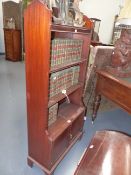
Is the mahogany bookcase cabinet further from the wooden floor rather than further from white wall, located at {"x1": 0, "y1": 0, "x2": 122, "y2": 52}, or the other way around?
white wall, located at {"x1": 0, "y1": 0, "x2": 122, "y2": 52}

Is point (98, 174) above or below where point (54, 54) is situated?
below

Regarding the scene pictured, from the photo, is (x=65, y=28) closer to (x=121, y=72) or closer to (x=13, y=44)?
(x=121, y=72)

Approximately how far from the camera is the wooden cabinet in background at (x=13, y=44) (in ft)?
15.9

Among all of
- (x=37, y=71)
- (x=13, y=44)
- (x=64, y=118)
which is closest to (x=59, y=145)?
(x=64, y=118)

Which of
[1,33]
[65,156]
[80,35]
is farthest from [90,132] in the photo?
[1,33]

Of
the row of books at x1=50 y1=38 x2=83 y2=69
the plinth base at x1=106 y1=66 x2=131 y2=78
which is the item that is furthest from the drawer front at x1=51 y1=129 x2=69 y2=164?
the plinth base at x1=106 y1=66 x2=131 y2=78

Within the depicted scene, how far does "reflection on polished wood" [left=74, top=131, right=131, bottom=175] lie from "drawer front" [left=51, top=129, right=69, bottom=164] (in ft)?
1.25

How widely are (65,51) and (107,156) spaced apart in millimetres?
815

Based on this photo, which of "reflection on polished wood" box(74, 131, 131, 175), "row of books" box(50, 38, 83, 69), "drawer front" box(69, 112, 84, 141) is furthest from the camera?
"drawer front" box(69, 112, 84, 141)

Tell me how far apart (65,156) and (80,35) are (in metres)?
1.19

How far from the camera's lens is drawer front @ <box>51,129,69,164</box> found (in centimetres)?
136

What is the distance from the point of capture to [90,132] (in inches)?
81.4

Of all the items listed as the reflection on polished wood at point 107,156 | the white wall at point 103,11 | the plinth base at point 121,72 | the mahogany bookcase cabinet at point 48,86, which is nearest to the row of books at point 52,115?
the mahogany bookcase cabinet at point 48,86

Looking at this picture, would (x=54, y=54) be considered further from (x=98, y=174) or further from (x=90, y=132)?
(x=90, y=132)
